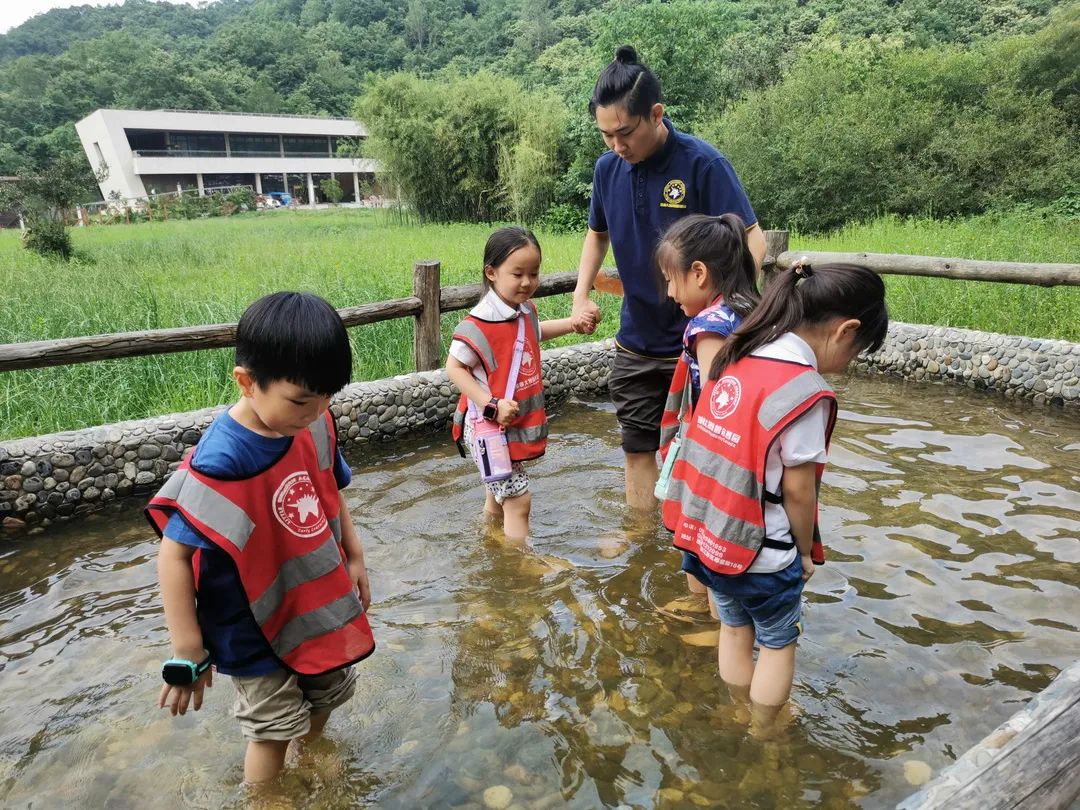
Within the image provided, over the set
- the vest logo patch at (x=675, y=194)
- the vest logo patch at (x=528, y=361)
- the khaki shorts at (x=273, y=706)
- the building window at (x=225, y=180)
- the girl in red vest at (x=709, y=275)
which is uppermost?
the building window at (x=225, y=180)

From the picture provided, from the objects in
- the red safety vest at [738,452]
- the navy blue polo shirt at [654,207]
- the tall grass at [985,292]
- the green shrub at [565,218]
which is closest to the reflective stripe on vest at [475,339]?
the navy blue polo shirt at [654,207]

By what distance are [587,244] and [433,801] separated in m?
2.28

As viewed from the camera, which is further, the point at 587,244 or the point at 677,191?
the point at 587,244

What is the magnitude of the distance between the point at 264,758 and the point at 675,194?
2311 mm

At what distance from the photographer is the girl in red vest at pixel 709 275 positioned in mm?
2238

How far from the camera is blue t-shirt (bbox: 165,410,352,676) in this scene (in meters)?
1.50

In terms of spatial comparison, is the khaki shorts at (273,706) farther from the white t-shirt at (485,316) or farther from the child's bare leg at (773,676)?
the white t-shirt at (485,316)

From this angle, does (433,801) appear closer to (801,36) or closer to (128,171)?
(801,36)

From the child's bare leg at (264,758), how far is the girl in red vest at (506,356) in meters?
1.45

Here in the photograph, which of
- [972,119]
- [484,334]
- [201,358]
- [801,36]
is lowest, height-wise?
[201,358]

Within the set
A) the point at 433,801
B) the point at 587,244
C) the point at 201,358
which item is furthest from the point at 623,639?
the point at 201,358

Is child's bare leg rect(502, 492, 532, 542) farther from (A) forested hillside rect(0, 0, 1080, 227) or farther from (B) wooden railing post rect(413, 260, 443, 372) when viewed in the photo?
(A) forested hillside rect(0, 0, 1080, 227)

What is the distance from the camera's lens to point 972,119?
16438mm

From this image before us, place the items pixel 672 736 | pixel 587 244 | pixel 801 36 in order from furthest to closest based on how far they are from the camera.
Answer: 1. pixel 801 36
2. pixel 587 244
3. pixel 672 736
